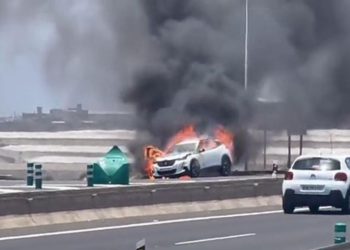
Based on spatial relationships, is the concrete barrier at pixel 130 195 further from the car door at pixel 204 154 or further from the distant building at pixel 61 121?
the distant building at pixel 61 121

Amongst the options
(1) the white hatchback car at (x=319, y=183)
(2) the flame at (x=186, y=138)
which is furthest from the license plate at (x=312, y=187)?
(2) the flame at (x=186, y=138)

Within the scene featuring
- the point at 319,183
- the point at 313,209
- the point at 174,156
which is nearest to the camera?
the point at 319,183

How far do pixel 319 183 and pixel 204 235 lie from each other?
6.89m

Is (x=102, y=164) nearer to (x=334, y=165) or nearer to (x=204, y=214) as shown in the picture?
(x=204, y=214)

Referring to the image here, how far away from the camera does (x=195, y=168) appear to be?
162ft

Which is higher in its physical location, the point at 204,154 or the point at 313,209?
the point at 204,154

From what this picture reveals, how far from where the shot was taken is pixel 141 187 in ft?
93.3

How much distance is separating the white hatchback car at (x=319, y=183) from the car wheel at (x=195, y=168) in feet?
62.2

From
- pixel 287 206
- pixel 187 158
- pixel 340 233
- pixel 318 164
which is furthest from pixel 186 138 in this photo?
pixel 340 233

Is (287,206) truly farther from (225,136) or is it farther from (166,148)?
(225,136)

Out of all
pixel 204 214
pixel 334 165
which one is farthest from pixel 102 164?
pixel 334 165

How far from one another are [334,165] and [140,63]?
38996mm

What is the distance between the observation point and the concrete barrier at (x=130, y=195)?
79.0 feet

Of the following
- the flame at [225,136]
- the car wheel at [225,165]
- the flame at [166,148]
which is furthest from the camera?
the flame at [225,136]
